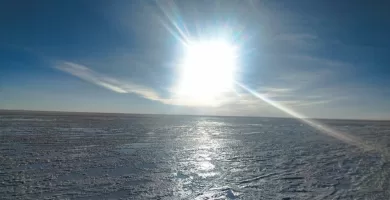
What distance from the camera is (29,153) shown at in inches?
469

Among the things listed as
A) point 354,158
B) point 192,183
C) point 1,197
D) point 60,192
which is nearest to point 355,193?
point 192,183

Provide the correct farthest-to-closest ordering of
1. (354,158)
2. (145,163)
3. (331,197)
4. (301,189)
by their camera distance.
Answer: (354,158)
(145,163)
(301,189)
(331,197)

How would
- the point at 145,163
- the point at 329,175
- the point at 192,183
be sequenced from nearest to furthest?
the point at 192,183 → the point at 329,175 → the point at 145,163

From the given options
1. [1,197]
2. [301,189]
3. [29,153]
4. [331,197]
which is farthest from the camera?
[29,153]

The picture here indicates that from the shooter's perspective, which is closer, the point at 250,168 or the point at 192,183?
the point at 192,183

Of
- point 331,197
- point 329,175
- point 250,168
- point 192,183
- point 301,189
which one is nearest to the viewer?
point 331,197

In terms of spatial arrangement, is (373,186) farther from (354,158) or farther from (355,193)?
(354,158)

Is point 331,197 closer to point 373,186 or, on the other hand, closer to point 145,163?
point 373,186

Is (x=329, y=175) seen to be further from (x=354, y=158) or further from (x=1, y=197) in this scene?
(x=1, y=197)

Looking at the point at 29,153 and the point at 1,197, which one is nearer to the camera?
the point at 1,197

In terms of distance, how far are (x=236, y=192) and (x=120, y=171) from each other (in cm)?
438

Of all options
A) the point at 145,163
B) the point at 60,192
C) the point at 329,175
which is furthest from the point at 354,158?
the point at 60,192

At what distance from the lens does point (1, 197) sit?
6.16 meters

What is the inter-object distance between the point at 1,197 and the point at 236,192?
19.2ft
